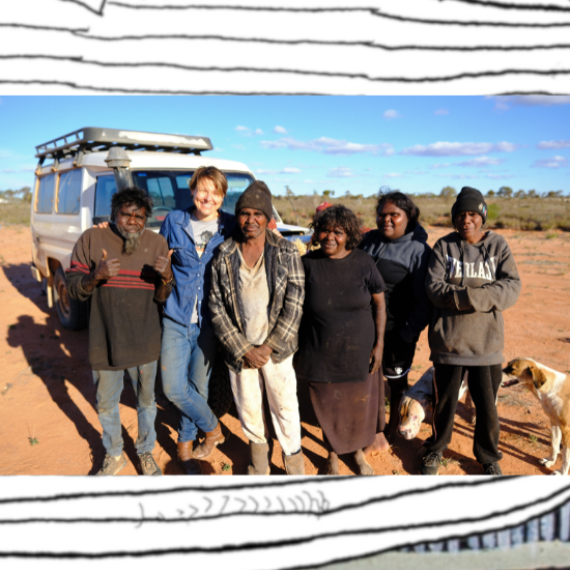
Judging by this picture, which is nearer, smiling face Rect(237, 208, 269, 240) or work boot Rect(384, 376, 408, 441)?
smiling face Rect(237, 208, 269, 240)

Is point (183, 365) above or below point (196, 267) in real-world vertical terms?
below

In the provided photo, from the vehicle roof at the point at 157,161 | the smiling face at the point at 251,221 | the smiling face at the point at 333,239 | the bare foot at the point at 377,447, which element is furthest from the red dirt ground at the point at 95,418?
the vehicle roof at the point at 157,161

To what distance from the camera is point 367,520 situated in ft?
3.10

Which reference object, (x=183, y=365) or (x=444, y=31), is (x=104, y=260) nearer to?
(x=183, y=365)

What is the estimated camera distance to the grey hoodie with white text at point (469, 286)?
2305 mm

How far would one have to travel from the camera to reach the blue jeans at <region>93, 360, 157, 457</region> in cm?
243

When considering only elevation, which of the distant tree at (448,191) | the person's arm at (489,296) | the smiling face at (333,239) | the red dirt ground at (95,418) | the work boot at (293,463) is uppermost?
the distant tree at (448,191)

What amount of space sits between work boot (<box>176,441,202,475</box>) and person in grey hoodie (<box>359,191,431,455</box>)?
141cm

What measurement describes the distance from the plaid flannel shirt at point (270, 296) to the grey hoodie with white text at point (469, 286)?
847 millimetres

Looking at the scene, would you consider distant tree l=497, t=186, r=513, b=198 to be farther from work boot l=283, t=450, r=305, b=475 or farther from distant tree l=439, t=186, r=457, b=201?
A: work boot l=283, t=450, r=305, b=475

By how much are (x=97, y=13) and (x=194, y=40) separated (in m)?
0.20

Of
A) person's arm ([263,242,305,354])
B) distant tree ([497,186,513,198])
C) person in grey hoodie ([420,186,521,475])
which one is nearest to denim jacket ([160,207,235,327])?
person's arm ([263,242,305,354])

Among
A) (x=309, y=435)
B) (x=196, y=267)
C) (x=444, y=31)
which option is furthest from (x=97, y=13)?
(x=309, y=435)

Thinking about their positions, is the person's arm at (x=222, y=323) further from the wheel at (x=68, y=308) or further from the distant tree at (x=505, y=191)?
the distant tree at (x=505, y=191)
